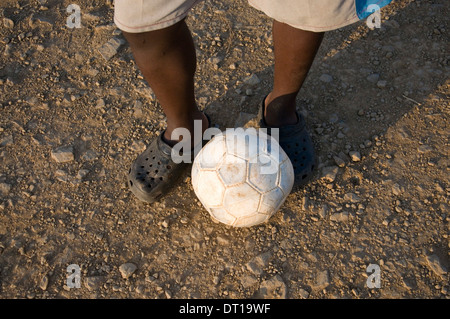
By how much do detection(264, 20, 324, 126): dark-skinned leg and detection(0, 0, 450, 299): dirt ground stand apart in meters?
0.37

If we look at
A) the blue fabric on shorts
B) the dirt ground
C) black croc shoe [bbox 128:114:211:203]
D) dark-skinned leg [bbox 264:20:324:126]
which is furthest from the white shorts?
the dirt ground

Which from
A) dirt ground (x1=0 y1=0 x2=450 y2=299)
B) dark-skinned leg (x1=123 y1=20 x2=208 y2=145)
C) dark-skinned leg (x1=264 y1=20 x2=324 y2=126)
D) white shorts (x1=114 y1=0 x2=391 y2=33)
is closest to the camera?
white shorts (x1=114 y1=0 x2=391 y2=33)

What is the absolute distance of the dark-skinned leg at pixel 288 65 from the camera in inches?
80.4

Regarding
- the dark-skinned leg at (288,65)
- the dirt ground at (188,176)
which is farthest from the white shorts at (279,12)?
the dirt ground at (188,176)

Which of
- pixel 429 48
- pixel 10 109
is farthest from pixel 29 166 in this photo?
pixel 429 48

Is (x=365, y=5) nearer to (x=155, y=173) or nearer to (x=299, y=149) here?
(x=299, y=149)

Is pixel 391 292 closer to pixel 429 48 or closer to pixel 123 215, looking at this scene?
pixel 123 215

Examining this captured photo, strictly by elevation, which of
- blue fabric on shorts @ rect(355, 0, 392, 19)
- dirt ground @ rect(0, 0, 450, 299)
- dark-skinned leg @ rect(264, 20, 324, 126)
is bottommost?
dirt ground @ rect(0, 0, 450, 299)

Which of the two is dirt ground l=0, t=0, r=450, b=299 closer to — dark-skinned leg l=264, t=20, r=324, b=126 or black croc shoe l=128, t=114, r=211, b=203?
black croc shoe l=128, t=114, r=211, b=203

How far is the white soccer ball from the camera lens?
213 centimetres

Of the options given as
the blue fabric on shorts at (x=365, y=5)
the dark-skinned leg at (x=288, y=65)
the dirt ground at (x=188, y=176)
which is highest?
the blue fabric on shorts at (x=365, y=5)

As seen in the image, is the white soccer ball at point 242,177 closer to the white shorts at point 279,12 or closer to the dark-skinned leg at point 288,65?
the dark-skinned leg at point 288,65

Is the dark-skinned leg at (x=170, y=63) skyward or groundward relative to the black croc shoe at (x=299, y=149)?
skyward

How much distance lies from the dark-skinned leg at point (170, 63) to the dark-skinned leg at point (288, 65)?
1.53 ft
